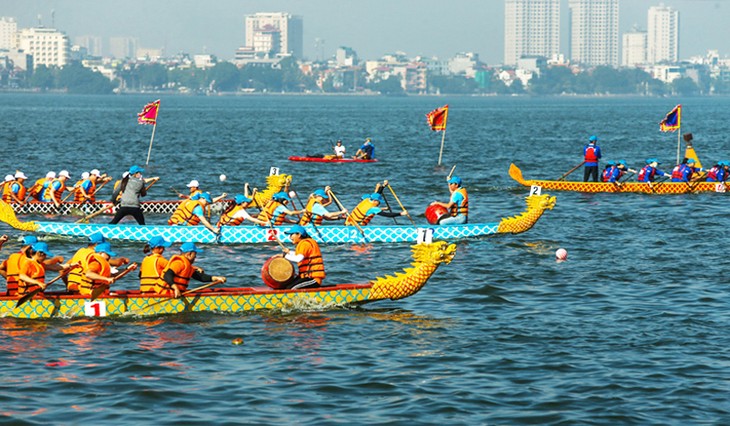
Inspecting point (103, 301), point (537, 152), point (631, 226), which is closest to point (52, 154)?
point (537, 152)

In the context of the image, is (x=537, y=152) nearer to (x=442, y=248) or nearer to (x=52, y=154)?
(x=52, y=154)

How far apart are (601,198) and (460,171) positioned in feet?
61.8

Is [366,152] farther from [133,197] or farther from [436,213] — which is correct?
[133,197]

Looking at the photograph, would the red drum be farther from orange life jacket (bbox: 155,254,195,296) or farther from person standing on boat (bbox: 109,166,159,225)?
orange life jacket (bbox: 155,254,195,296)

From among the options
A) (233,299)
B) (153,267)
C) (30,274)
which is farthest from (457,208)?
(30,274)

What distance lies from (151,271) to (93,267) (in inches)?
44.5

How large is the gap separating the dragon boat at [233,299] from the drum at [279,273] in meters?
0.20

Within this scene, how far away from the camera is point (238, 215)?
34219 millimetres

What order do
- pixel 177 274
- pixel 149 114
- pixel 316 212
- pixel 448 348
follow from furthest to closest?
pixel 149 114 < pixel 316 212 < pixel 177 274 < pixel 448 348

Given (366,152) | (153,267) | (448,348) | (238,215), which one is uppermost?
(366,152)

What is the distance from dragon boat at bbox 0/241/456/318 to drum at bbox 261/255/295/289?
0.20 metres

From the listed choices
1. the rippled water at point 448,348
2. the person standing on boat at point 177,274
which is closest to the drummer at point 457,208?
the rippled water at point 448,348

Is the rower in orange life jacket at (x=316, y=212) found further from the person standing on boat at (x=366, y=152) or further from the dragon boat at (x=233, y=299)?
the person standing on boat at (x=366, y=152)

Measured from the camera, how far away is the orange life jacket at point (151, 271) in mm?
23594
